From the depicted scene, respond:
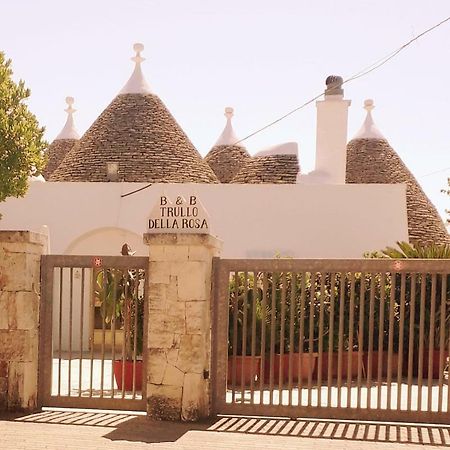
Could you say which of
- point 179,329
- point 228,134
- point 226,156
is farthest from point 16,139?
point 228,134

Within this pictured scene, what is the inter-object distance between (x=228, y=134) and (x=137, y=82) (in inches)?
215

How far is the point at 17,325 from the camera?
710 cm

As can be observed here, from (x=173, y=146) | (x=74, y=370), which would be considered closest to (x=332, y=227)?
(x=173, y=146)

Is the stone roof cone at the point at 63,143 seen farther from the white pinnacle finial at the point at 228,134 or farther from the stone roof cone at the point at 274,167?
the stone roof cone at the point at 274,167

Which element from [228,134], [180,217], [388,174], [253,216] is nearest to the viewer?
[180,217]

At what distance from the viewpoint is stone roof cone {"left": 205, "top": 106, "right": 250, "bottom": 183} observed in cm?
2538

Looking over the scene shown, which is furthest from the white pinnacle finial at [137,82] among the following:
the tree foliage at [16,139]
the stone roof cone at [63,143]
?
the tree foliage at [16,139]

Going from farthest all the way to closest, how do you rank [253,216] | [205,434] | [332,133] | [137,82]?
[137,82], [332,133], [253,216], [205,434]

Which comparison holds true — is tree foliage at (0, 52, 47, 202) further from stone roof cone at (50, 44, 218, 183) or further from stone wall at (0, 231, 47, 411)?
stone roof cone at (50, 44, 218, 183)

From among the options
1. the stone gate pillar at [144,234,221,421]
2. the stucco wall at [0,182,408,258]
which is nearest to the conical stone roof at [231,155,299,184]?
the stucco wall at [0,182,408,258]

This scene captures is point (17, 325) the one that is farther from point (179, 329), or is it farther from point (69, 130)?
point (69, 130)

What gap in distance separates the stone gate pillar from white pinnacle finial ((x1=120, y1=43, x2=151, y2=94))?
15913 millimetres

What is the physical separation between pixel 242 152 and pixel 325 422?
2017 centimetres

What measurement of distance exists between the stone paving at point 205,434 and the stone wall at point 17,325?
25cm
